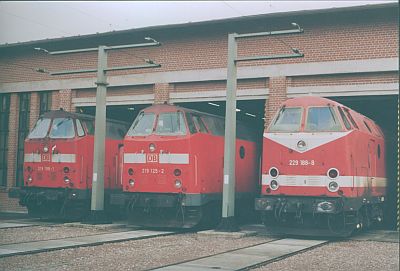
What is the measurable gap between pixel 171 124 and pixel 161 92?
558 centimetres

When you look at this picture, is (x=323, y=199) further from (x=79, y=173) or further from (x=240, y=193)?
(x=79, y=173)

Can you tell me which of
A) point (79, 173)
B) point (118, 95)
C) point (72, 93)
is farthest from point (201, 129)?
point (72, 93)

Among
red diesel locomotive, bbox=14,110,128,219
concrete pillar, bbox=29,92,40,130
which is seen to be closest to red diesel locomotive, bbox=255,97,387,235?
red diesel locomotive, bbox=14,110,128,219

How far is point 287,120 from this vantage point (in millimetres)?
14328

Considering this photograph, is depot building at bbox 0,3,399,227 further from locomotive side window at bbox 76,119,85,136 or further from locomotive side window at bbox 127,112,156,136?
locomotive side window at bbox 127,112,156,136

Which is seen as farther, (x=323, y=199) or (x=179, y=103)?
(x=179, y=103)

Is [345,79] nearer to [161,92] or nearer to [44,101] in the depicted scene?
[161,92]

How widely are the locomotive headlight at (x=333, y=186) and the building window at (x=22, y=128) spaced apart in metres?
14.8

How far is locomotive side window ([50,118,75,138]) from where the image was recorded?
57.0 ft

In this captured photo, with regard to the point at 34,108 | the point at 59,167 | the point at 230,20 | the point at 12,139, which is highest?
the point at 230,20

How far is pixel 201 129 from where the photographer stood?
51.8 feet

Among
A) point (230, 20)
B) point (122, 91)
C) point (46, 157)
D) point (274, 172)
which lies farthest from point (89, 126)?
point (274, 172)

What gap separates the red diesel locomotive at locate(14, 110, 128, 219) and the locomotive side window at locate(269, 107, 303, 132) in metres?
6.10

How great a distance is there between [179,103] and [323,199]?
875 centimetres
